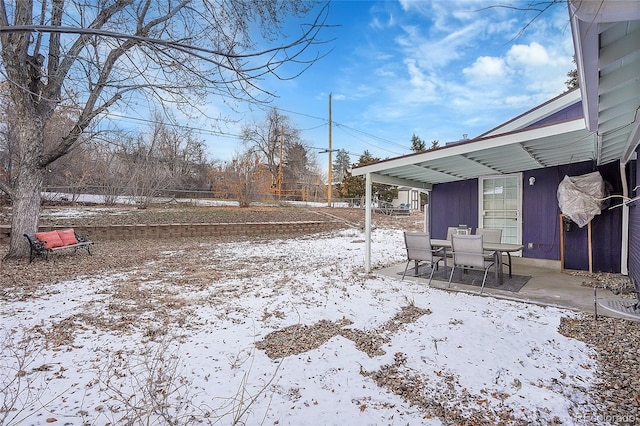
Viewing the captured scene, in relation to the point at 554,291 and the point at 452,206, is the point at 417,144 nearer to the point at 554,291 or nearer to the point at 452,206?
the point at 452,206

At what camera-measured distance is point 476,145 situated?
15.3 feet

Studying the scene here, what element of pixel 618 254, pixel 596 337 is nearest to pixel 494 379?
pixel 596 337

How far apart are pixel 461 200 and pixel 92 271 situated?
847cm

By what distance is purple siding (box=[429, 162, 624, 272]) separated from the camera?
19.4ft

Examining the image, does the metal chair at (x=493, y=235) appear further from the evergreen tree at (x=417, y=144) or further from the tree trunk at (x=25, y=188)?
the evergreen tree at (x=417, y=144)

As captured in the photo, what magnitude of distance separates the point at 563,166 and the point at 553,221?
115cm

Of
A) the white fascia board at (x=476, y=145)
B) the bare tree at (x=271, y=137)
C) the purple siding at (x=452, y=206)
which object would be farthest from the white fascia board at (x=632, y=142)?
the bare tree at (x=271, y=137)

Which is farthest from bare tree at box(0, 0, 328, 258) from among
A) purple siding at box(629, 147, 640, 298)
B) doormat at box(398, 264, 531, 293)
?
purple siding at box(629, 147, 640, 298)

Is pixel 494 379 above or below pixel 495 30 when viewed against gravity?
below

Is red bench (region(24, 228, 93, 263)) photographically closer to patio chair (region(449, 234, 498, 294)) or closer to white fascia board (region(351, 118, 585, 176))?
white fascia board (region(351, 118, 585, 176))

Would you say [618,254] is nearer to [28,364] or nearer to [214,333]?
[214,333]

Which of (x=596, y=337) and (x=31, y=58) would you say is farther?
(x=31, y=58)

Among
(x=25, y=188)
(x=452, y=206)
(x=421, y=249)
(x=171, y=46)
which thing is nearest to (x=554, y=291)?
(x=421, y=249)

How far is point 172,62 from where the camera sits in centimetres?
267
